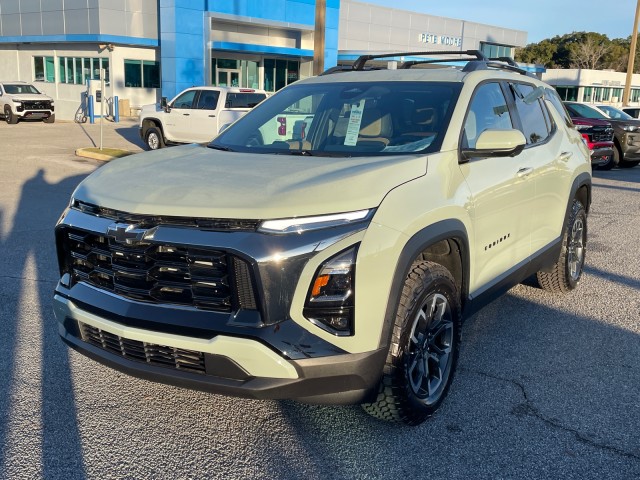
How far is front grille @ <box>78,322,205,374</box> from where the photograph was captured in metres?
2.89

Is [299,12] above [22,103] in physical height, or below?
above

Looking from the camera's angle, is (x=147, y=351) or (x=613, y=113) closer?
(x=147, y=351)

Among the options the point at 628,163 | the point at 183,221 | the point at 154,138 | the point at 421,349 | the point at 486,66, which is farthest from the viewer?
the point at 154,138

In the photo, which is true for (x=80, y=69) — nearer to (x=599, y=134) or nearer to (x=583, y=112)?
(x=583, y=112)

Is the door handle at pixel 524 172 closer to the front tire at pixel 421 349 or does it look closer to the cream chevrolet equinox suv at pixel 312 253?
the cream chevrolet equinox suv at pixel 312 253

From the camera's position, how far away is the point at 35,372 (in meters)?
4.04

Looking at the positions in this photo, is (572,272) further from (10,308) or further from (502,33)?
(502,33)

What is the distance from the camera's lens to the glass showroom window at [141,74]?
113 feet

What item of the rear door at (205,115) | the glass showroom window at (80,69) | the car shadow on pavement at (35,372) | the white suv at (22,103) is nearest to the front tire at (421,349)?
the car shadow on pavement at (35,372)

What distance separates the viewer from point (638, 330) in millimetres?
5020

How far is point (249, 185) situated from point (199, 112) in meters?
15.2

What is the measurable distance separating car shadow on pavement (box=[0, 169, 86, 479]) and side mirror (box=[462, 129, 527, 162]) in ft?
8.77

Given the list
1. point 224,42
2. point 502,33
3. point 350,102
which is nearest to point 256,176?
point 350,102

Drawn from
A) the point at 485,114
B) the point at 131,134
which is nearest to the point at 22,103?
the point at 131,134
